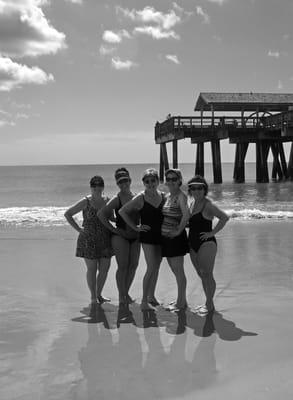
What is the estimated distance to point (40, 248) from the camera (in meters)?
8.17

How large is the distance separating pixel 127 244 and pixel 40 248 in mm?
3870

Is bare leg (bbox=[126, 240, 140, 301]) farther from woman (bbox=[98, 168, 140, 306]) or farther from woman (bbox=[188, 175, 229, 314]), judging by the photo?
woman (bbox=[188, 175, 229, 314])

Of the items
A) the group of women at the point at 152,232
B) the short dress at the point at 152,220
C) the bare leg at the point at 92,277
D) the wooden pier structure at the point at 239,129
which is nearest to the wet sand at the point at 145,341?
the bare leg at the point at 92,277

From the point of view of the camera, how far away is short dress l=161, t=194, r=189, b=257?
14.4 feet

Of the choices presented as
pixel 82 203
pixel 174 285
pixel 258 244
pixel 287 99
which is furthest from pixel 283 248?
pixel 287 99

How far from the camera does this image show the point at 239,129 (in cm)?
2956

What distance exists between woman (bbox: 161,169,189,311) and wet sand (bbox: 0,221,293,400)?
57cm

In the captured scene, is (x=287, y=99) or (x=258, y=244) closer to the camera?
(x=258, y=244)

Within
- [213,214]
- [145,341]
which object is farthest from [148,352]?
[213,214]

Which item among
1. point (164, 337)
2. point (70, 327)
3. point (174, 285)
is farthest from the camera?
point (174, 285)

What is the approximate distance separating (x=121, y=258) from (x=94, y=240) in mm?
350

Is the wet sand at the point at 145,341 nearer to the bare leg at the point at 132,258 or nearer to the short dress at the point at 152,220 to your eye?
the bare leg at the point at 132,258

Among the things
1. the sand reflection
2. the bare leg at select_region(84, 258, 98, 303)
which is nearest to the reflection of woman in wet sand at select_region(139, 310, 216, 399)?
the sand reflection

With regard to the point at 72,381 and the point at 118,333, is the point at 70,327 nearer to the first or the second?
the point at 118,333
